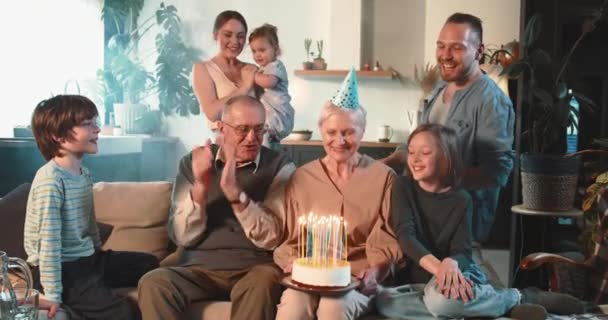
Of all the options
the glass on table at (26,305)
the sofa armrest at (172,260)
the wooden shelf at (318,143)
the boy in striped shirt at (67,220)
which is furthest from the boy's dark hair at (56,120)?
the wooden shelf at (318,143)

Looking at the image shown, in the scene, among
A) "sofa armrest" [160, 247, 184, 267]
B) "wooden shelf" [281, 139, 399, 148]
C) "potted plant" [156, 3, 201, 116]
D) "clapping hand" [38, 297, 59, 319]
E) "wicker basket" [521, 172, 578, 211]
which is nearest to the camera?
"clapping hand" [38, 297, 59, 319]

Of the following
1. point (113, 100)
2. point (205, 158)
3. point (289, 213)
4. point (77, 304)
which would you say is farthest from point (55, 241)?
point (113, 100)

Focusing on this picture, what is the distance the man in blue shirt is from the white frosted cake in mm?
625

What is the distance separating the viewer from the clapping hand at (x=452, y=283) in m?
2.05

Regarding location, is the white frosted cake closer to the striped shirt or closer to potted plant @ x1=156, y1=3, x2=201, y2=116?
the striped shirt

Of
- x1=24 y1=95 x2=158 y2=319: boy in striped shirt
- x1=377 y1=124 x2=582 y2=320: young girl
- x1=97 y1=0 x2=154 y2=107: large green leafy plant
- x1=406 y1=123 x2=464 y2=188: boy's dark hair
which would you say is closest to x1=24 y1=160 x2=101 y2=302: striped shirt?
x1=24 y1=95 x2=158 y2=319: boy in striped shirt

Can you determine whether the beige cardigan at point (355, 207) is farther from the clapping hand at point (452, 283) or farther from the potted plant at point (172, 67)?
the potted plant at point (172, 67)

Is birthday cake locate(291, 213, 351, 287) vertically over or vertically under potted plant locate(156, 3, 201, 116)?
under

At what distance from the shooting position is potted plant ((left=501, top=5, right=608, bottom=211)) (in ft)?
11.0

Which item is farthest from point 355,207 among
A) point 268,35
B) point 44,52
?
point 44,52

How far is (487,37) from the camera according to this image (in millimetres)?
5773

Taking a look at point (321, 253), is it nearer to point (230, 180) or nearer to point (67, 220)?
point (230, 180)

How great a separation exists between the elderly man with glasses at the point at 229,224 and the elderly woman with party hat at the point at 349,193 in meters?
0.07

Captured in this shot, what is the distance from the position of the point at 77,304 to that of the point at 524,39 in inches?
99.4
